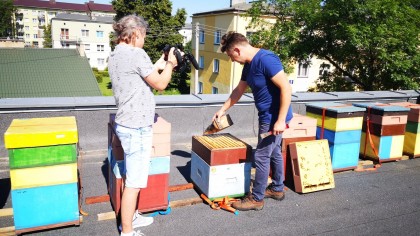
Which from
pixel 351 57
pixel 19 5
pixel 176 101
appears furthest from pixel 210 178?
pixel 19 5

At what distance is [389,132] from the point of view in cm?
562

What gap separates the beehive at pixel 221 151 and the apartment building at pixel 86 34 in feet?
186

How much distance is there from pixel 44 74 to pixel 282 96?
1647cm

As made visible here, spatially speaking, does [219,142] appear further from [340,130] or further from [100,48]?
[100,48]

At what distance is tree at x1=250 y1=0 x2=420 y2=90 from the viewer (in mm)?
11055

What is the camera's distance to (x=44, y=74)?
16922mm

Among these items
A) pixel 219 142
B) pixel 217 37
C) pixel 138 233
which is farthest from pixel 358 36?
pixel 217 37

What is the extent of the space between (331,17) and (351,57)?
6.63ft

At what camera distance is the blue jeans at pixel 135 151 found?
3143 millimetres

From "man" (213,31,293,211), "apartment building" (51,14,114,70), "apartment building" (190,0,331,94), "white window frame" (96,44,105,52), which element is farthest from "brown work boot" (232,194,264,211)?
"white window frame" (96,44,105,52)

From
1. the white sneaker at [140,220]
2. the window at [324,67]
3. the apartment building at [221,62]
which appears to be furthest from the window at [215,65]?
the white sneaker at [140,220]

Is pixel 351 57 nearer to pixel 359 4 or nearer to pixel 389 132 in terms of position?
pixel 359 4

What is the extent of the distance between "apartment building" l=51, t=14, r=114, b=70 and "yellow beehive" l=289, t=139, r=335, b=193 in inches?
2234

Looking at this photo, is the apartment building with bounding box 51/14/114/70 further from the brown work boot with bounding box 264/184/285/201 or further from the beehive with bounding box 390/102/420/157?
the brown work boot with bounding box 264/184/285/201
